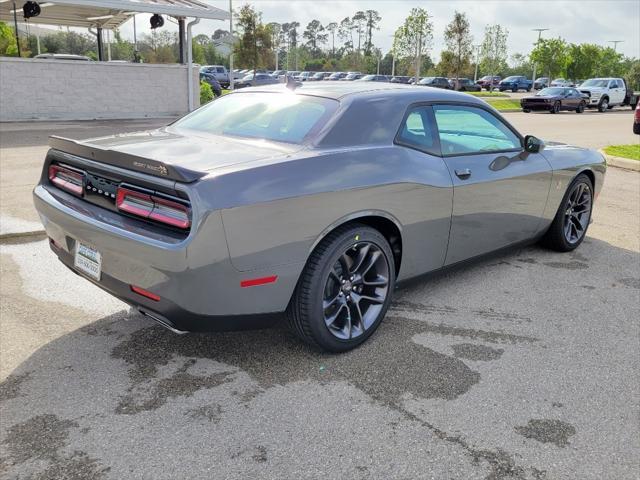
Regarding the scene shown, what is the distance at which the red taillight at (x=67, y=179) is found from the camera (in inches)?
130

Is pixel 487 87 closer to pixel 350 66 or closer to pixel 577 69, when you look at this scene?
pixel 577 69

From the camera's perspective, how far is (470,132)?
4.29 meters

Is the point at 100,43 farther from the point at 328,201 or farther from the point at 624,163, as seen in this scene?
the point at 328,201

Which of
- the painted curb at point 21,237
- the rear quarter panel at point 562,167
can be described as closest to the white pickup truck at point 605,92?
the rear quarter panel at point 562,167

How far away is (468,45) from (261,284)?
145 feet

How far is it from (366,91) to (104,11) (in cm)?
1762

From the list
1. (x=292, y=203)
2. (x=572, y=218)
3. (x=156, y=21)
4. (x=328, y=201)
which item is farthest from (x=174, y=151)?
(x=156, y=21)

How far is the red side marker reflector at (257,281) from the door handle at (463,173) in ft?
5.31

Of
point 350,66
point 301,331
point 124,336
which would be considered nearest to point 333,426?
point 301,331

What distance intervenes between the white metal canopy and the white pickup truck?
22.5 meters

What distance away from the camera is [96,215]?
9.99 feet

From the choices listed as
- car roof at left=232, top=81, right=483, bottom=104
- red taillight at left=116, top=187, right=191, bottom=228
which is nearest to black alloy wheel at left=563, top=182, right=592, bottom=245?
car roof at left=232, top=81, right=483, bottom=104

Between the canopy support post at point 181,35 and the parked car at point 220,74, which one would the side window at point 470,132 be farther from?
the parked car at point 220,74

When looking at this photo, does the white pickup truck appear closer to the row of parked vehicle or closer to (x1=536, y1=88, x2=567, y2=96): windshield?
the row of parked vehicle
